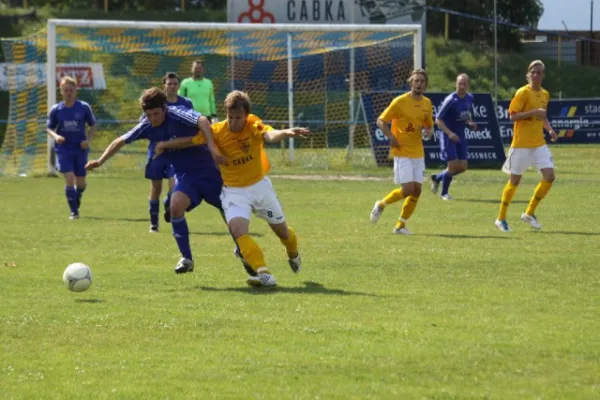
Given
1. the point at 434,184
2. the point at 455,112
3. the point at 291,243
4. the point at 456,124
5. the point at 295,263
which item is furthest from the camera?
the point at 434,184

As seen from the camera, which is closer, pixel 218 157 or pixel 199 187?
pixel 218 157

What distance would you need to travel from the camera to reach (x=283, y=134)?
386 inches

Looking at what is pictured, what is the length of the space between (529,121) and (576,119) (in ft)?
56.6

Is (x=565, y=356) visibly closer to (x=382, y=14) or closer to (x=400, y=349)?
(x=400, y=349)

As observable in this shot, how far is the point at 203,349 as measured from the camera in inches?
303

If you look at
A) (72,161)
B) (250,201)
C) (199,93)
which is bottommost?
(72,161)

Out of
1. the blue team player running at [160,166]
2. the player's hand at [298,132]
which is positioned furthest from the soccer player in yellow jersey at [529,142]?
the player's hand at [298,132]

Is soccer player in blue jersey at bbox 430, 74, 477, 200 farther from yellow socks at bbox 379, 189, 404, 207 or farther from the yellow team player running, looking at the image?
the yellow team player running

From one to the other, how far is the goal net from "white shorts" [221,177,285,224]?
1504 cm

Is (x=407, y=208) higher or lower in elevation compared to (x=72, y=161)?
lower

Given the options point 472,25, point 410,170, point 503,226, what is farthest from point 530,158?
point 472,25

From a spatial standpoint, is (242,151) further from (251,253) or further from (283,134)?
(251,253)

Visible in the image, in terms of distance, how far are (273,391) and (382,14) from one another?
89.0 feet

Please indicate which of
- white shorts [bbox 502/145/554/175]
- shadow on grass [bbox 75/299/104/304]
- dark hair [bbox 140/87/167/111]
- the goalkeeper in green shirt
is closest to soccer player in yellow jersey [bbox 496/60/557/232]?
white shorts [bbox 502/145/554/175]
